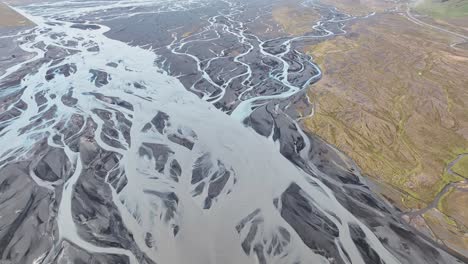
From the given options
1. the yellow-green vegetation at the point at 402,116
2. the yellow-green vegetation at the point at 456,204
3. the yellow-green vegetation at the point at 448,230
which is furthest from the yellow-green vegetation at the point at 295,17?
the yellow-green vegetation at the point at 448,230

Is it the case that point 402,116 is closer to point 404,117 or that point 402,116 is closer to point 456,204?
point 404,117

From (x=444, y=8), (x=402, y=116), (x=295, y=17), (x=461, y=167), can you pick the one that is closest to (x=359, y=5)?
(x=444, y=8)

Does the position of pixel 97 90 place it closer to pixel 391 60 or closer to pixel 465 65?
pixel 391 60

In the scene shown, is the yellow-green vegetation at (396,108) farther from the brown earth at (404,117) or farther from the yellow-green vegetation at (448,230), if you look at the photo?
the yellow-green vegetation at (448,230)

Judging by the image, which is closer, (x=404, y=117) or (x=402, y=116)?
(x=404, y=117)

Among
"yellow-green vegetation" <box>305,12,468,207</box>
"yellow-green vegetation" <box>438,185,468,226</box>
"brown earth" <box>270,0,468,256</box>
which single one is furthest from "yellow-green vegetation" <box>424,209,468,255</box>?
"yellow-green vegetation" <box>305,12,468,207</box>

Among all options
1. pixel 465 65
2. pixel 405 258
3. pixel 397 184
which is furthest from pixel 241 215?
pixel 465 65

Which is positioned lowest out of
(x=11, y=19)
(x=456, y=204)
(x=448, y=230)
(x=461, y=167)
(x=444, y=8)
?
(x=444, y=8)
